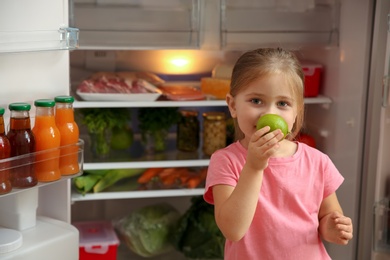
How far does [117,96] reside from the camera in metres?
2.38

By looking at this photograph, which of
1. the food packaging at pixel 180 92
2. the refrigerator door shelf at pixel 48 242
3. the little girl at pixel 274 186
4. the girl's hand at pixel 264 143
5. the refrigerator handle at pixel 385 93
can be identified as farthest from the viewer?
the food packaging at pixel 180 92

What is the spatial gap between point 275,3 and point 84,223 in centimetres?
113

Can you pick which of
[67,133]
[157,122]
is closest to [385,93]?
[157,122]

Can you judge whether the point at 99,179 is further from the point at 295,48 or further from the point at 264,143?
the point at 264,143

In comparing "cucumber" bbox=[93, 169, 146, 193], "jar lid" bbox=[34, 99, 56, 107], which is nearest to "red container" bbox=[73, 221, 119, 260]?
"cucumber" bbox=[93, 169, 146, 193]

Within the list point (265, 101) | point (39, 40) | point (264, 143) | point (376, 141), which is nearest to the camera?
point (264, 143)

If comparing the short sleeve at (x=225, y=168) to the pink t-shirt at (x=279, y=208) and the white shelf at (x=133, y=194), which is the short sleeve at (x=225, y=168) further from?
the white shelf at (x=133, y=194)

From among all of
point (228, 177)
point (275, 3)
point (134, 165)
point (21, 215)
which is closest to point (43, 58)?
point (21, 215)

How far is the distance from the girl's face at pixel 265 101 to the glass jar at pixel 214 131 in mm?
1097

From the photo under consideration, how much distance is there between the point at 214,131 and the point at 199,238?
420 millimetres

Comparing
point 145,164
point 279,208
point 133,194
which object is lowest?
point 133,194

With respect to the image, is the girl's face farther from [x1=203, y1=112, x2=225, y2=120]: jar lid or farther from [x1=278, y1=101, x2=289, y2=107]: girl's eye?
[x1=203, y1=112, x2=225, y2=120]: jar lid

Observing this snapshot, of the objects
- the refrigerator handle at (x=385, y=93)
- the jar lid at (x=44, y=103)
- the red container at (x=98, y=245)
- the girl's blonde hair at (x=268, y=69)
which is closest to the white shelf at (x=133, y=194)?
the red container at (x=98, y=245)

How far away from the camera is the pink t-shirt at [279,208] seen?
1523 millimetres
